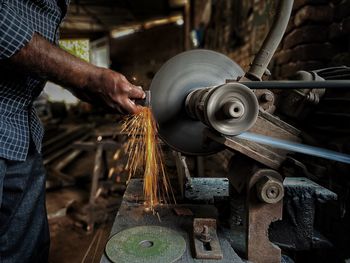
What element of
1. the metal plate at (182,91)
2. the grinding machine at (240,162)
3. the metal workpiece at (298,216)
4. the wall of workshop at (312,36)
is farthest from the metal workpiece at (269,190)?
the wall of workshop at (312,36)

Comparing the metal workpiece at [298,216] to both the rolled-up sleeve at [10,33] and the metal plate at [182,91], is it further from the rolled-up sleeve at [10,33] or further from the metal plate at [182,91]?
the rolled-up sleeve at [10,33]

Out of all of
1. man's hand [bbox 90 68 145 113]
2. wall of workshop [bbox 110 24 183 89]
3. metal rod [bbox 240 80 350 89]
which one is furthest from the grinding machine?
wall of workshop [bbox 110 24 183 89]

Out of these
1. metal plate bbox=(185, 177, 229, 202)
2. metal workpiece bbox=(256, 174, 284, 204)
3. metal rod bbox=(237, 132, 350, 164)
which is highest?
metal rod bbox=(237, 132, 350, 164)

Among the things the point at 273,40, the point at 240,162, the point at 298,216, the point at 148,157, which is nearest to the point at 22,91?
the point at 148,157

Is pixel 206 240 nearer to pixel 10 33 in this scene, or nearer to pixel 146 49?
pixel 10 33

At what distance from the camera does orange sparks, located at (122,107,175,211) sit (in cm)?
150

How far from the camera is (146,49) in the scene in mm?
12172

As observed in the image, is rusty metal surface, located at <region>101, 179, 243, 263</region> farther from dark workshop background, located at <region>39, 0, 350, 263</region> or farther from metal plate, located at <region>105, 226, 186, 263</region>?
dark workshop background, located at <region>39, 0, 350, 263</region>

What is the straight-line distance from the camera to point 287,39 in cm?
220

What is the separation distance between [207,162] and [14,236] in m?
2.46

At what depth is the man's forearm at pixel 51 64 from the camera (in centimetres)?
101

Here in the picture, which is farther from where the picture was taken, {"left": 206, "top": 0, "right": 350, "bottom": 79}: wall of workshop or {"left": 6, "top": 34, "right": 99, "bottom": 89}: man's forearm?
{"left": 206, "top": 0, "right": 350, "bottom": 79}: wall of workshop

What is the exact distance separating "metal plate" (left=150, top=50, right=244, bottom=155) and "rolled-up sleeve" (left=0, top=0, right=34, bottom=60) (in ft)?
2.42

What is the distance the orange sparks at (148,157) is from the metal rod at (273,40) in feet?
1.75
